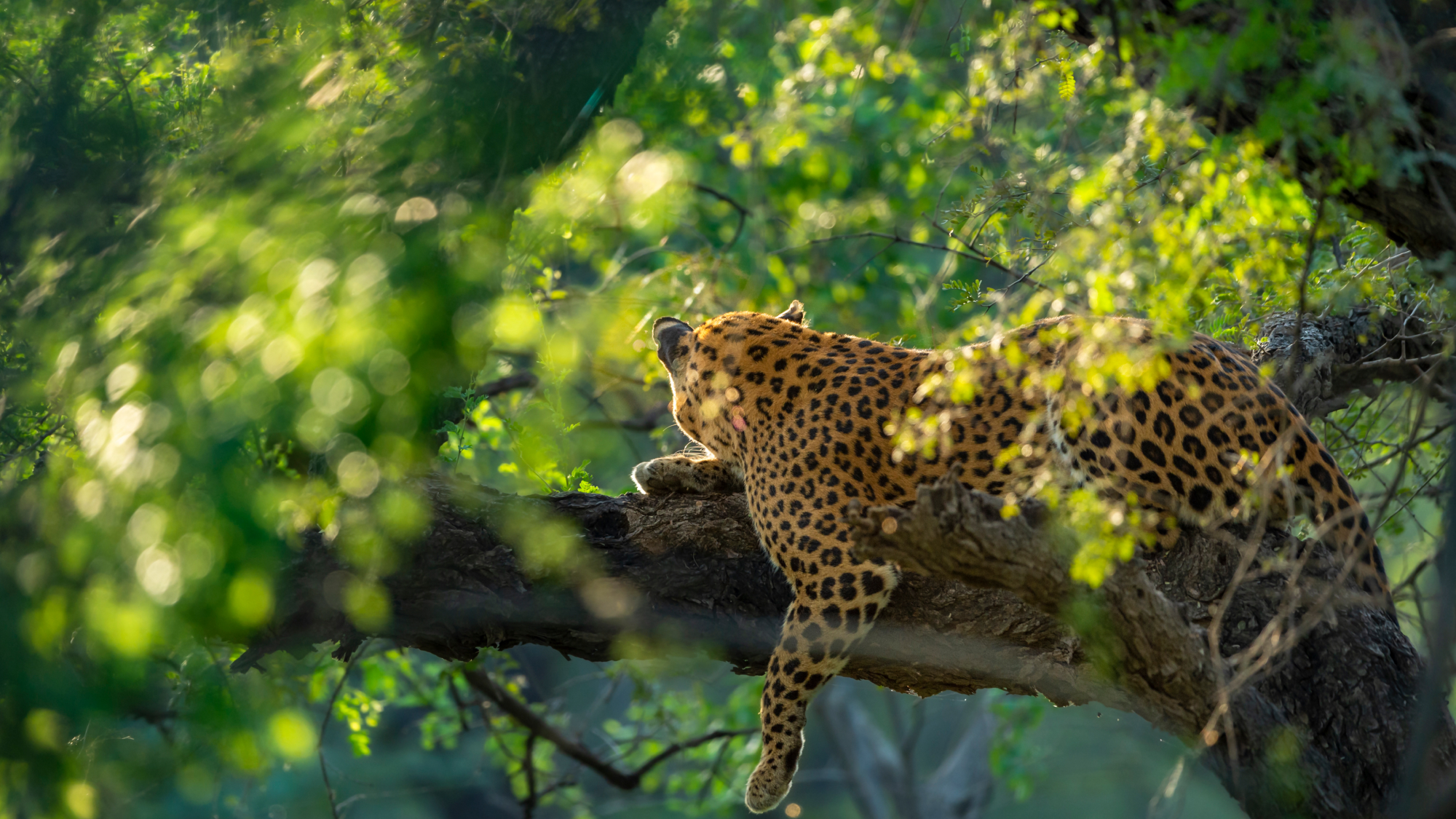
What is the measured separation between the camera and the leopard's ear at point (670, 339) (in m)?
6.43

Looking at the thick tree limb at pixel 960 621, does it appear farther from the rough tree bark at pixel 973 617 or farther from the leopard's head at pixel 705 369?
the leopard's head at pixel 705 369

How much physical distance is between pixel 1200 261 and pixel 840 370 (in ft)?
8.20

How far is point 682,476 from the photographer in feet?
19.5

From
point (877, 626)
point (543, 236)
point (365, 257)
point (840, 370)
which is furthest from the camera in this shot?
point (840, 370)

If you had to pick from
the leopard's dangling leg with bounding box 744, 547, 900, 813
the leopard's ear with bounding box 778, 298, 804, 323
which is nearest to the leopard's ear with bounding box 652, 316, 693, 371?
the leopard's ear with bounding box 778, 298, 804, 323

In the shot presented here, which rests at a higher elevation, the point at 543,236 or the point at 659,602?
the point at 543,236

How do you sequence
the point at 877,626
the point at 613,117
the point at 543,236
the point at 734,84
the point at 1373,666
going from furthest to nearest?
the point at 734,84
the point at 613,117
the point at 877,626
the point at 543,236
the point at 1373,666

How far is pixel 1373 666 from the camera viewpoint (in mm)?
4145

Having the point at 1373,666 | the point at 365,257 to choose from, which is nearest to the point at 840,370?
the point at 1373,666

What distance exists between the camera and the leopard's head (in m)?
5.86

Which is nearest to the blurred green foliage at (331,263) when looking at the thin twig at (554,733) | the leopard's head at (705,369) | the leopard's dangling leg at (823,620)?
the leopard's head at (705,369)

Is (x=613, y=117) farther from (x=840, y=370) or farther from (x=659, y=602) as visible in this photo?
(x=659, y=602)

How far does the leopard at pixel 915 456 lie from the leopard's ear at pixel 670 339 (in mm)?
591

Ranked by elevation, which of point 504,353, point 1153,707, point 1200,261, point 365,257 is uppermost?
point 365,257
